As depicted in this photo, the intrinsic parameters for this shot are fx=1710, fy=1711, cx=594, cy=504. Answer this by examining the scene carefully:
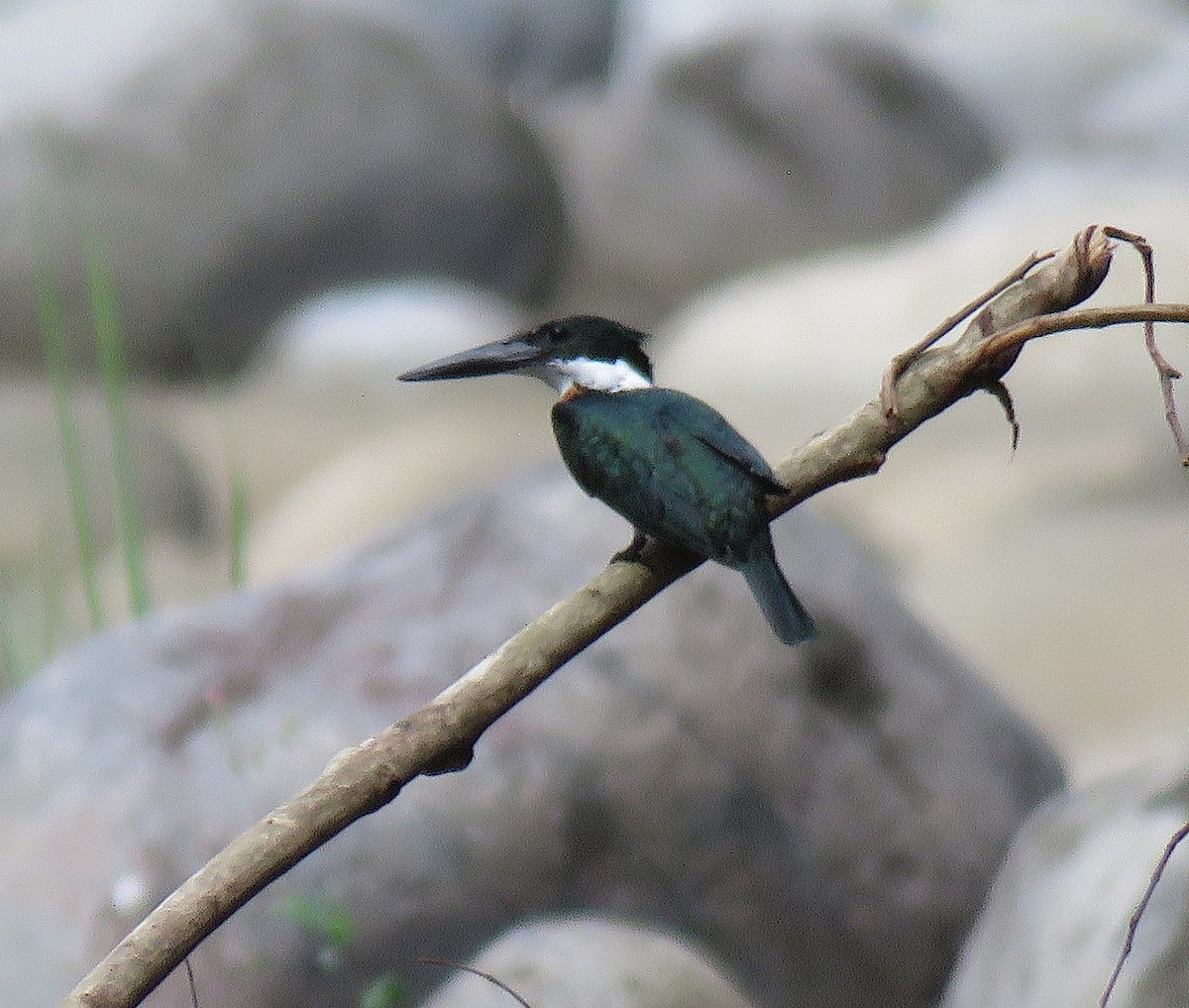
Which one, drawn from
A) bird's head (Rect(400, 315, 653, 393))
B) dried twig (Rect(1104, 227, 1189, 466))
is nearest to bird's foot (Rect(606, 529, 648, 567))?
bird's head (Rect(400, 315, 653, 393))

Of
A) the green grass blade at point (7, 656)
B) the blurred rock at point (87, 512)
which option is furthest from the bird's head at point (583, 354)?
the blurred rock at point (87, 512)

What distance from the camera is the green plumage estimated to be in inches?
39.6

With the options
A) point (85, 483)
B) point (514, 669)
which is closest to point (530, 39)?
point (85, 483)

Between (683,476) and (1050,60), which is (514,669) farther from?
(1050,60)

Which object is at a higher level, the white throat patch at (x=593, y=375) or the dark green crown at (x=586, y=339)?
the dark green crown at (x=586, y=339)

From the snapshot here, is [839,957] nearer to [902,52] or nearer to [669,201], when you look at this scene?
[669,201]

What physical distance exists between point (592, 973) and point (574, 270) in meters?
4.30

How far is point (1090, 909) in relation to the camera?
1.71 m

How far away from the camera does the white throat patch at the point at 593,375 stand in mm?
1182

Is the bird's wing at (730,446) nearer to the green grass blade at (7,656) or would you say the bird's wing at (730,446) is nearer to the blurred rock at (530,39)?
the green grass blade at (7,656)

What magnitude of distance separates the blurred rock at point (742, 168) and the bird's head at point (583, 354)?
454cm

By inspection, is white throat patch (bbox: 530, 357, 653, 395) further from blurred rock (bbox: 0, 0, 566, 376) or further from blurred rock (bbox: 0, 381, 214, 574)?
blurred rock (bbox: 0, 0, 566, 376)

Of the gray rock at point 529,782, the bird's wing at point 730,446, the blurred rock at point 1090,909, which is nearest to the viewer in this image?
the bird's wing at point 730,446

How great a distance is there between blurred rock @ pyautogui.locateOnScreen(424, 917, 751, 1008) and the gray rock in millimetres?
121
